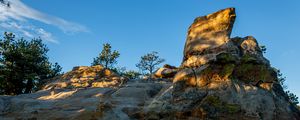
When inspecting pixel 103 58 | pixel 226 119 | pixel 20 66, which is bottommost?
pixel 226 119

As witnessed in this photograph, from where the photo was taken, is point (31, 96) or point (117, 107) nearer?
point (117, 107)

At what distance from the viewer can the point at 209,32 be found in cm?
2439

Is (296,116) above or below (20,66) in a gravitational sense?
below

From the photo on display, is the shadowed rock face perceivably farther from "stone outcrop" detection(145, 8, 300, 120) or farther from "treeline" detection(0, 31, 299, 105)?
"treeline" detection(0, 31, 299, 105)

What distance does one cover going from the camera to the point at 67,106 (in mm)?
21766

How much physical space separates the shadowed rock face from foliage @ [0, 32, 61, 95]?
78.8 ft

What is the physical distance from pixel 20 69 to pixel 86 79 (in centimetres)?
1153

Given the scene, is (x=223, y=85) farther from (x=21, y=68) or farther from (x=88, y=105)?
(x=21, y=68)

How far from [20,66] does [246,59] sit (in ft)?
103

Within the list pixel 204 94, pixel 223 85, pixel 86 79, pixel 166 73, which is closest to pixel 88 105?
pixel 204 94

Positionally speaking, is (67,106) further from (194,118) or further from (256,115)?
(256,115)

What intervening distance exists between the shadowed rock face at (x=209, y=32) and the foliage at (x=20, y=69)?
78.8ft

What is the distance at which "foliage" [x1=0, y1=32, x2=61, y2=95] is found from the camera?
42.0 metres

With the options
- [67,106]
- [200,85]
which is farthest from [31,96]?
[200,85]
